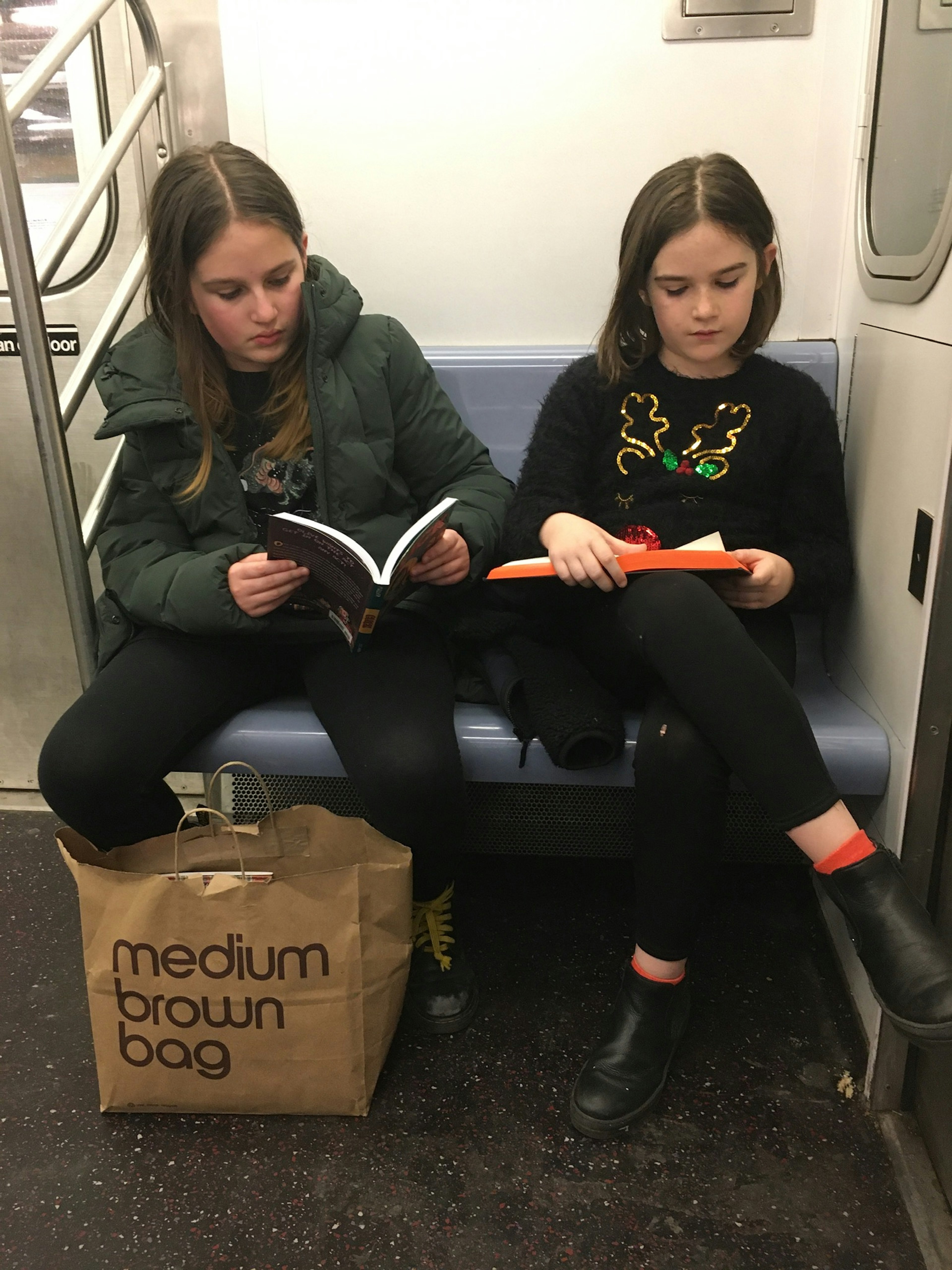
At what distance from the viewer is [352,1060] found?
1352 mm

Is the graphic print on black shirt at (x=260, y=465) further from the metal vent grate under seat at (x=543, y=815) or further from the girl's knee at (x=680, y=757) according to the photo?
the girl's knee at (x=680, y=757)

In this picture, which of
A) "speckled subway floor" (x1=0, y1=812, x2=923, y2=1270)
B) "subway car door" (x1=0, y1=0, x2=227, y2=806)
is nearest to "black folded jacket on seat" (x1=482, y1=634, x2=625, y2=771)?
"speckled subway floor" (x1=0, y1=812, x2=923, y2=1270)

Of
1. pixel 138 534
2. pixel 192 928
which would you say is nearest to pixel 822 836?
pixel 192 928

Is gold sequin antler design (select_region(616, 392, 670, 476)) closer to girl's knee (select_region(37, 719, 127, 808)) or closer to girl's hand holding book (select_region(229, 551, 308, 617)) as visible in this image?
girl's hand holding book (select_region(229, 551, 308, 617))

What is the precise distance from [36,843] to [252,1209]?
1.16m

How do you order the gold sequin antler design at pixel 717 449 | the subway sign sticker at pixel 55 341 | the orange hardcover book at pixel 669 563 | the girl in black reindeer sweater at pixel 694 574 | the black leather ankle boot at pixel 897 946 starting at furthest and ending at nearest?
1. the subway sign sticker at pixel 55 341
2. the gold sequin antler design at pixel 717 449
3. the orange hardcover book at pixel 669 563
4. the girl in black reindeer sweater at pixel 694 574
5. the black leather ankle boot at pixel 897 946

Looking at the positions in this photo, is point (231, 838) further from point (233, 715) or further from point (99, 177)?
point (99, 177)

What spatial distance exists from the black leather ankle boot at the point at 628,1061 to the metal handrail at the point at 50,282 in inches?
41.5

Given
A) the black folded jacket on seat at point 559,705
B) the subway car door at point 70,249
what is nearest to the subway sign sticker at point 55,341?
the subway car door at point 70,249

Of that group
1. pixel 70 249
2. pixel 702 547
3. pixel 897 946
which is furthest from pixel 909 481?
pixel 70 249

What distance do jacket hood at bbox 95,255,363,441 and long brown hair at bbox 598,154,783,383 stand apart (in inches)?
17.5

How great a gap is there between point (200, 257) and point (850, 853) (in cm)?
126

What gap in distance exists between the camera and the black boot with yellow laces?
1566 mm

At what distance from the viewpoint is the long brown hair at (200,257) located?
145 cm
